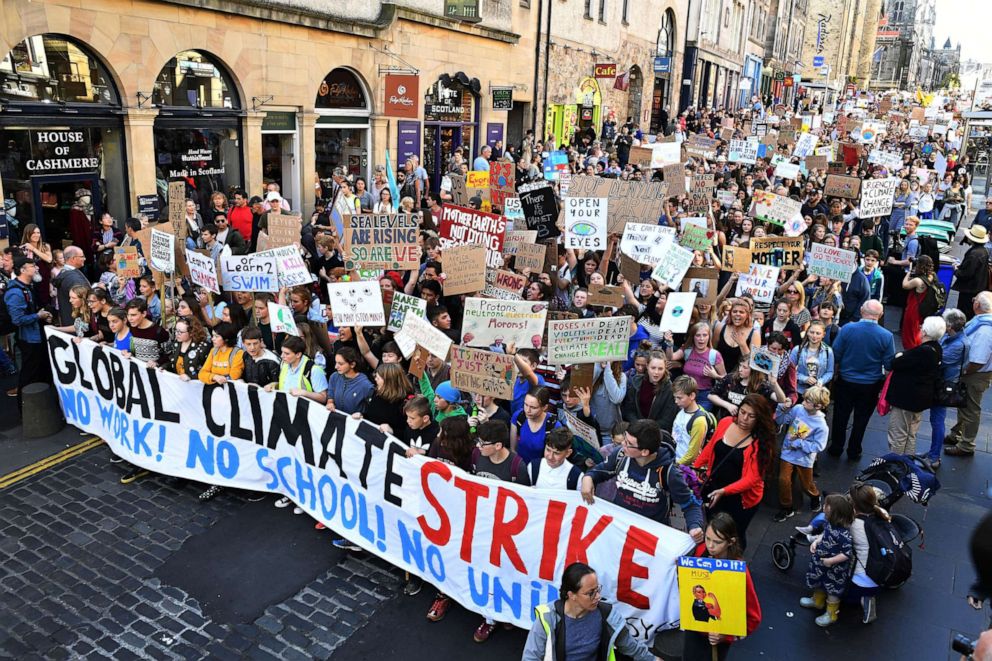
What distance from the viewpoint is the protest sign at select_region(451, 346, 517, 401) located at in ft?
20.9

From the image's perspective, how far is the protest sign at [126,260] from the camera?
380 inches

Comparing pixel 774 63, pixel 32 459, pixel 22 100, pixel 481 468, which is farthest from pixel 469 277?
pixel 774 63

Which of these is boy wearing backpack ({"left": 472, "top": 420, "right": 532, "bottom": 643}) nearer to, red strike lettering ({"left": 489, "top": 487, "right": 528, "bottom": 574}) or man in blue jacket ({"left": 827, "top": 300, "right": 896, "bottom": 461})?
red strike lettering ({"left": 489, "top": 487, "right": 528, "bottom": 574})

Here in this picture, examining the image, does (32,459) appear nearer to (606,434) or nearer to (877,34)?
(606,434)

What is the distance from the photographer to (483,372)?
648 cm

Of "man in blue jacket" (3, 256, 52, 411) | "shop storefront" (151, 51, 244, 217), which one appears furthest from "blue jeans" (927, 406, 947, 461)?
"shop storefront" (151, 51, 244, 217)

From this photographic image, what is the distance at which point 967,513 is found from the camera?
7473 millimetres

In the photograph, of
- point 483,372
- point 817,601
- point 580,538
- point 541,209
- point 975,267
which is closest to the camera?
point 580,538

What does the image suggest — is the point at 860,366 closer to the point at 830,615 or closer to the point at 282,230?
the point at 830,615

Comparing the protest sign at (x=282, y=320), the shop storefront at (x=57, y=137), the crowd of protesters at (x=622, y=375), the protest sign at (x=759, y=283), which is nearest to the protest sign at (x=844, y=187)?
the crowd of protesters at (x=622, y=375)

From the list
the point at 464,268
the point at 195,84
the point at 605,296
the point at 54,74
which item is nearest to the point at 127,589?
the point at 464,268

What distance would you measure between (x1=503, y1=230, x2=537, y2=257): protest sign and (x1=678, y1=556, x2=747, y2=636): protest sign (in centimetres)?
656

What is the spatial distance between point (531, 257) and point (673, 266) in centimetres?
206

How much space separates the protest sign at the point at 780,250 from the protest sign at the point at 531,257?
3148 millimetres
